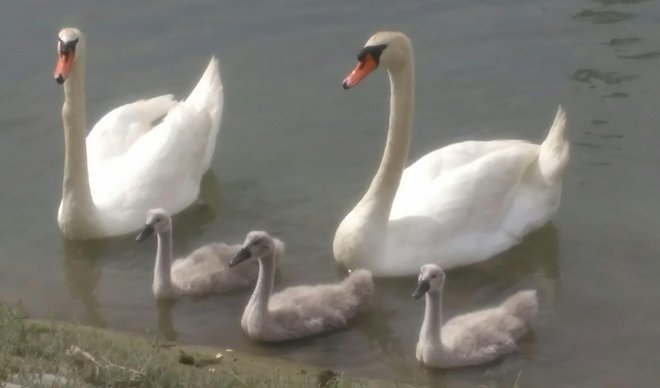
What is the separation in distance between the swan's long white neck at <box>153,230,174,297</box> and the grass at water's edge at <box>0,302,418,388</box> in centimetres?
63

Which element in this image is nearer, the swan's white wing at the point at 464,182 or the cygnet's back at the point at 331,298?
the cygnet's back at the point at 331,298

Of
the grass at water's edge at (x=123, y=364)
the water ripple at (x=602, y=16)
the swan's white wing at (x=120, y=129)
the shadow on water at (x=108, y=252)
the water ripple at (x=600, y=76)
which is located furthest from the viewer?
the water ripple at (x=602, y=16)

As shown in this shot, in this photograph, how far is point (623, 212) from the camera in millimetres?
9781

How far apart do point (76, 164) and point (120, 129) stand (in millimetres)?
1005

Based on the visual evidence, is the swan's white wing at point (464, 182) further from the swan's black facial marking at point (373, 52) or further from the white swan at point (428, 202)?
the swan's black facial marking at point (373, 52)

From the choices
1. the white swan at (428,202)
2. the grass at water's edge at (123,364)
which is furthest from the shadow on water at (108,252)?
the white swan at (428,202)

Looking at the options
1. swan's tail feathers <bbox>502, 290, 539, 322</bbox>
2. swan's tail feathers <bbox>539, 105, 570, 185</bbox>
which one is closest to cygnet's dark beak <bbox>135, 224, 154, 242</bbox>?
swan's tail feathers <bbox>502, 290, 539, 322</bbox>

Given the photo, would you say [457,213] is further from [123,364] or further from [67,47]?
[123,364]

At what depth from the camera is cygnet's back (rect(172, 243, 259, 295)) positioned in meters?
8.93

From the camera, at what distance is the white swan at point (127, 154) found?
→ 374 inches

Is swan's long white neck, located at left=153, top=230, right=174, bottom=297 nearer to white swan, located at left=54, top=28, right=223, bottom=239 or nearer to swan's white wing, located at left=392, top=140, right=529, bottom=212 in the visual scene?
white swan, located at left=54, top=28, right=223, bottom=239

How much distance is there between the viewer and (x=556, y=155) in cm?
965

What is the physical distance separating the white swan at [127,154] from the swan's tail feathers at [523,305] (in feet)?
9.40

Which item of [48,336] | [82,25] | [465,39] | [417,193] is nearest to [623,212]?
[417,193]
